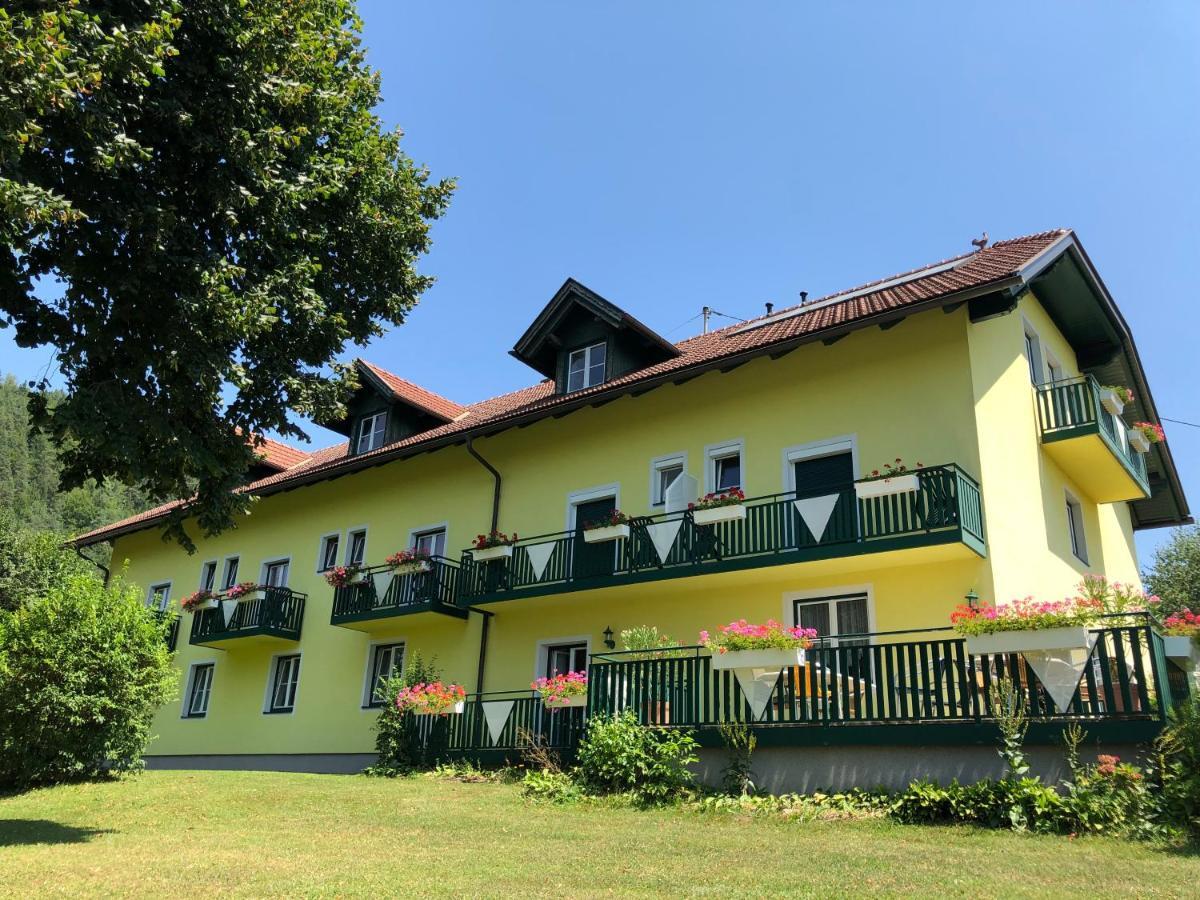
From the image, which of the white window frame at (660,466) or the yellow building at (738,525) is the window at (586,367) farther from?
the white window frame at (660,466)

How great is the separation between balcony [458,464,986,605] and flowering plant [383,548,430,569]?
907mm

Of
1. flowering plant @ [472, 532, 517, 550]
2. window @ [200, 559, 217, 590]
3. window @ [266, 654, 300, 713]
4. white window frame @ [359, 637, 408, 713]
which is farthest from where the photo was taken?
window @ [200, 559, 217, 590]

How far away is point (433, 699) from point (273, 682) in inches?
318

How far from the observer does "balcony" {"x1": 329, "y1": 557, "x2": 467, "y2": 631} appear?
19.1 metres

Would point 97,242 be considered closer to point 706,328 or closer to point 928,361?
point 928,361

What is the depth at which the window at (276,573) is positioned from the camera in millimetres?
24125

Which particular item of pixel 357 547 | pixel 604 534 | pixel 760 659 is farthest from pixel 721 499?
pixel 357 547

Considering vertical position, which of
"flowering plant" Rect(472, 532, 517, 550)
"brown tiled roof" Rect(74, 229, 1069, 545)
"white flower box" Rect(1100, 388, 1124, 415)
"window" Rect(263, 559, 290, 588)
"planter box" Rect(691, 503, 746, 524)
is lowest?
"planter box" Rect(691, 503, 746, 524)

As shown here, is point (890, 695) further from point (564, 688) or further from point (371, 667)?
point (371, 667)

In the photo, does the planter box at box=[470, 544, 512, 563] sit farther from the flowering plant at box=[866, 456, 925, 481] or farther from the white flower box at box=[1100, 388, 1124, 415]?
the white flower box at box=[1100, 388, 1124, 415]

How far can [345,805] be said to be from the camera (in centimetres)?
1276

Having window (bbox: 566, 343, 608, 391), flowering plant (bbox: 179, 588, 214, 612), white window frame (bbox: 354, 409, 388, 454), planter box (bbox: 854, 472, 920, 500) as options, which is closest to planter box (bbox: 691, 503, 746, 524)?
planter box (bbox: 854, 472, 920, 500)

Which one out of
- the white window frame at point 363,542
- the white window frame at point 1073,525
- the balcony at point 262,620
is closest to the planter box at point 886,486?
the white window frame at point 1073,525

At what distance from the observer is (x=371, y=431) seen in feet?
79.6
